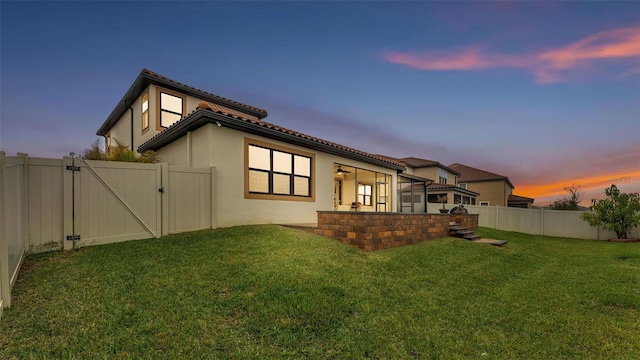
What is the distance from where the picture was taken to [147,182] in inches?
272

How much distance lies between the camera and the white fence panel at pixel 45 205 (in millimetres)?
5496

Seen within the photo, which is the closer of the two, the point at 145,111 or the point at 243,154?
the point at 243,154

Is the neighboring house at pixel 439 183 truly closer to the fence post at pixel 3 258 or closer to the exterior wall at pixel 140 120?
the exterior wall at pixel 140 120

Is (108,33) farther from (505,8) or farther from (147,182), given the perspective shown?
(505,8)

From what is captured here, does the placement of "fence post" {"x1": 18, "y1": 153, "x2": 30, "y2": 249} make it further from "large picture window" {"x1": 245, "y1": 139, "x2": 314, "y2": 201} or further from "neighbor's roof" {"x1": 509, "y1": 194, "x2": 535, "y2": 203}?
"neighbor's roof" {"x1": 509, "y1": 194, "x2": 535, "y2": 203}

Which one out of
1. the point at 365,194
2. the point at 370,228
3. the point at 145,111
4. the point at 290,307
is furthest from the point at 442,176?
the point at 290,307

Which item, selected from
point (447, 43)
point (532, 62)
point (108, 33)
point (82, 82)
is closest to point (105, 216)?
point (108, 33)

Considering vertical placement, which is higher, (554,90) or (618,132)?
(554,90)

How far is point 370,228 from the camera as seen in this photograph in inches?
283

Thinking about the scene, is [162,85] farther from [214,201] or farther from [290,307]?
[290,307]

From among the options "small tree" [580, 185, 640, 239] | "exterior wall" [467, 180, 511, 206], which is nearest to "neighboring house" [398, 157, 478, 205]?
"exterior wall" [467, 180, 511, 206]

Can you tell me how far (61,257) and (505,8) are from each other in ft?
42.7

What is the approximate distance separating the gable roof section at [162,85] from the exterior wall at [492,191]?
102ft

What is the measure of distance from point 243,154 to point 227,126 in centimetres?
94
